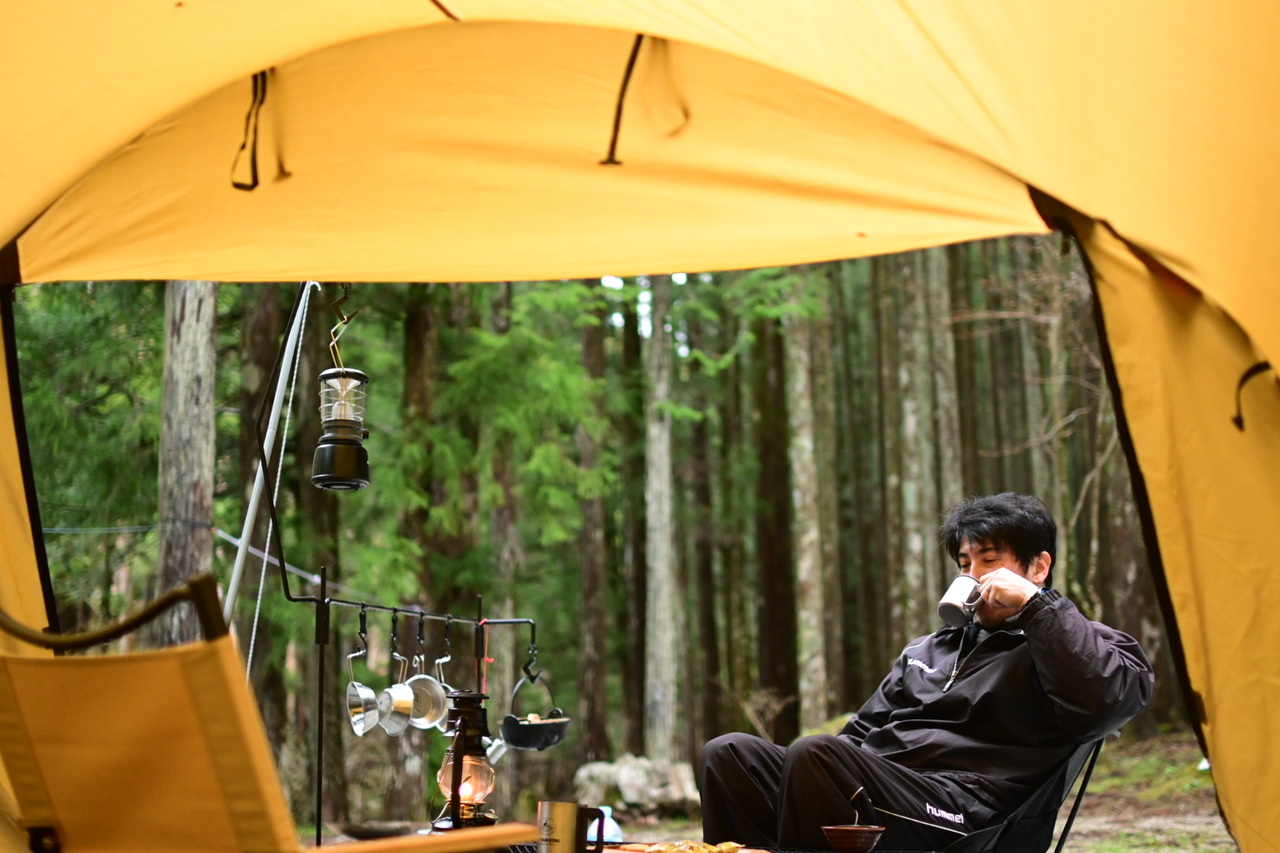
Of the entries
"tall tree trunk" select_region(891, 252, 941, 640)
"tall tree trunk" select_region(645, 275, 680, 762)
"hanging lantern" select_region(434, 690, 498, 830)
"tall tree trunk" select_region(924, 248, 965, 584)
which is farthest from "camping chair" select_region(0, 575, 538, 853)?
"tall tree trunk" select_region(924, 248, 965, 584)

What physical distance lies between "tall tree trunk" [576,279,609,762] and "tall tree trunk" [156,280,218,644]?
16.0 feet

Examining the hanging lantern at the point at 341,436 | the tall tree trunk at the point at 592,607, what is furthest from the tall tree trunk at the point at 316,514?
the hanging lantern at the point at 341,436

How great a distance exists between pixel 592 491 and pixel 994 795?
24.3 feet

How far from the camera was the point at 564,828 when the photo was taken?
2.41 metres

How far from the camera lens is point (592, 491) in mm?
10141

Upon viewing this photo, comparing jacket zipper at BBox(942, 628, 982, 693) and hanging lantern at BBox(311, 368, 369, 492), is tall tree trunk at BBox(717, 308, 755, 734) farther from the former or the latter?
jacket zipper at BBox(942, 628, 982, 693)

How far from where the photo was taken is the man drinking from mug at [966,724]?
2.71 metres

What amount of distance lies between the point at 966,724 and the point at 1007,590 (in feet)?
1.27

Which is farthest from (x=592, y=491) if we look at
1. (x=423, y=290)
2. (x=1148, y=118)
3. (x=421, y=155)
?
(x=1148, y=118)

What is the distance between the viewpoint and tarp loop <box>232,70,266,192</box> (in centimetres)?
320

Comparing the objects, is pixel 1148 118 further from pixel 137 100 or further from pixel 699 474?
pixel 699 474

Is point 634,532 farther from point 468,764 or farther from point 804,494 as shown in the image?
point 468,764

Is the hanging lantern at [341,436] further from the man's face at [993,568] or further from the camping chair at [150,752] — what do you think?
the man's face at [993,568]

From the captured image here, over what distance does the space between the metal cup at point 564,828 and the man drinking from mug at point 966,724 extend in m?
0.56
